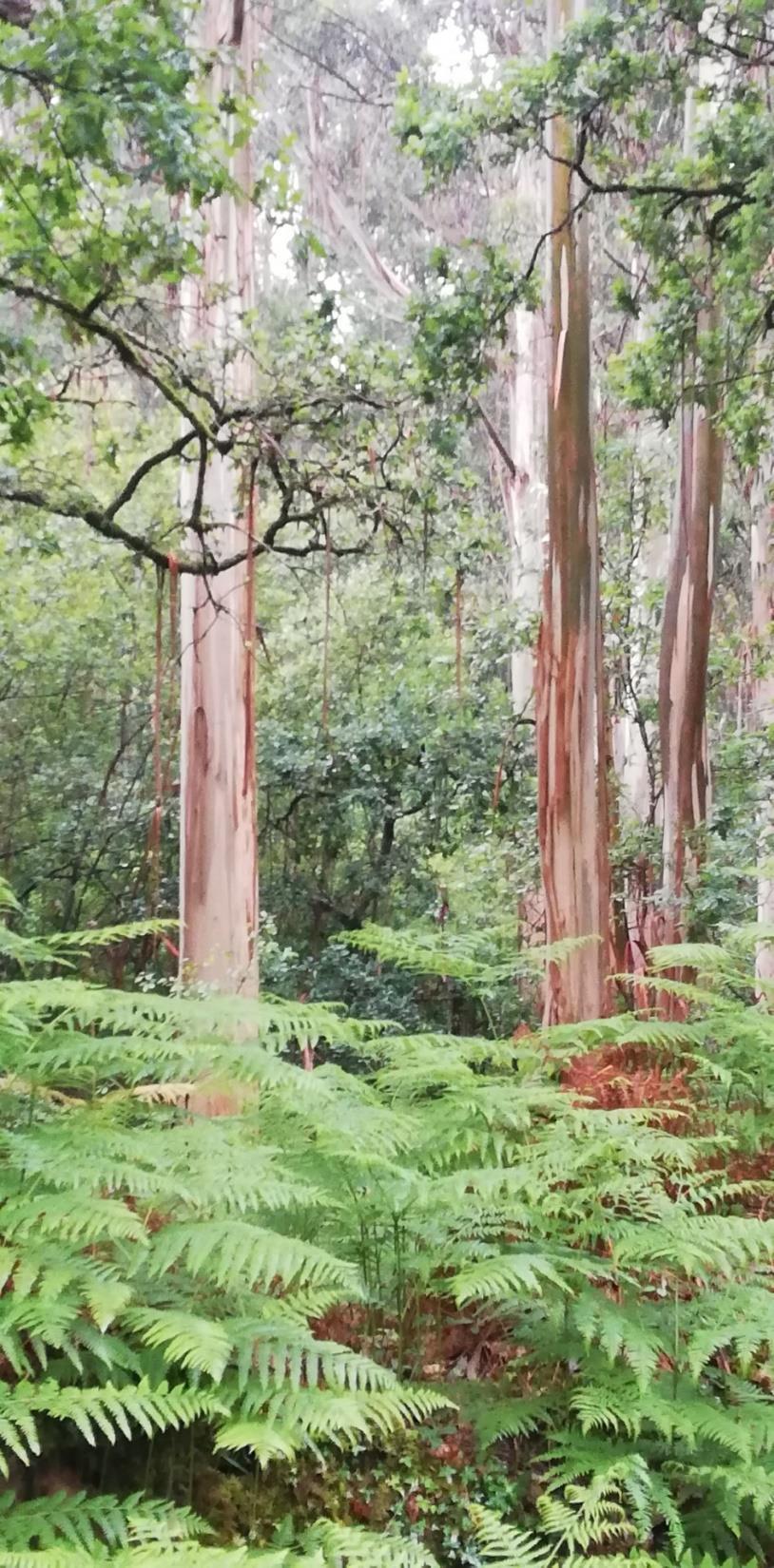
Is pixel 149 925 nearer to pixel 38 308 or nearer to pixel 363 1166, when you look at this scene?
pixel 363 1166

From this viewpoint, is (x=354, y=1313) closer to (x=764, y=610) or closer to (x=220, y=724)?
(x=220, y=724)

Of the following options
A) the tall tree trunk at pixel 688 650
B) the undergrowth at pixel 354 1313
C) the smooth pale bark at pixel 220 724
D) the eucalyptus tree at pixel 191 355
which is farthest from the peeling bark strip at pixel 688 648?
the undergrowth at pixel 354 1313

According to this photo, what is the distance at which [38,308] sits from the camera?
5.64 metres

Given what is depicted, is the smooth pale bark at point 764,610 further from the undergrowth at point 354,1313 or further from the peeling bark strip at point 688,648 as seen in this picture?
the undergrowth at point 354,1313

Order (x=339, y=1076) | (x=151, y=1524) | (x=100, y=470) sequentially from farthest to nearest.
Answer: (x=100, y=470) → (x=339, y=1076) → (x=151, y=1524)

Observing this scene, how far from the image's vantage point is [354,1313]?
284 cm

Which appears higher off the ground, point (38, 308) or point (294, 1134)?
point (38, 308)

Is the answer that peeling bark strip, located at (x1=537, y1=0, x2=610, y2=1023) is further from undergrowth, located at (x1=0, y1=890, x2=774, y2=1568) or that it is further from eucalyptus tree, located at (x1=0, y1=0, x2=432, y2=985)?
undergrowth, located at (x1=0, y1=890, x2=774, y2=1568)

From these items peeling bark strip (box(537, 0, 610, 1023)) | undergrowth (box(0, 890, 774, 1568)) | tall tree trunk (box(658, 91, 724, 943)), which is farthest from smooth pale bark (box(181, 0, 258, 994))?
undergrowth (box(0, 890, 774, 1568))

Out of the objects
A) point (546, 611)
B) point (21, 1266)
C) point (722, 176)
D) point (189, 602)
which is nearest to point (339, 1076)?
point (21, 1266)

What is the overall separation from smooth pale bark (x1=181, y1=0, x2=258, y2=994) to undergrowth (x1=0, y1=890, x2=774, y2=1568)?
170 inches

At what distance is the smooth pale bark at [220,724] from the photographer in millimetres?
7484

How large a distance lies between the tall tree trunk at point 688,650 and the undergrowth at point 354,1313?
5355mm

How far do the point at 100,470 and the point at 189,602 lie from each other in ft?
19.9
